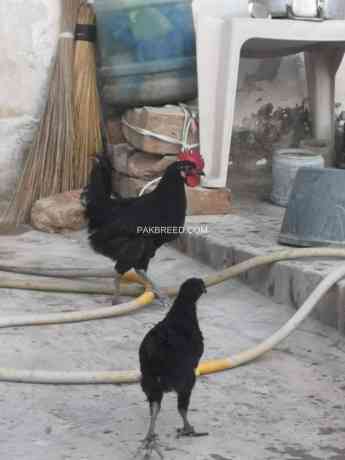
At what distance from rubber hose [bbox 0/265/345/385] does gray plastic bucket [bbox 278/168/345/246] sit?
78 centimetres

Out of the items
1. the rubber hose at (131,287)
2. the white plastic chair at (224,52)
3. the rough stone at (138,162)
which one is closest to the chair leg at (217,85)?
the white plastic chair at (224,52)

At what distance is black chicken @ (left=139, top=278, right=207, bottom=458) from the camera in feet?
8.34

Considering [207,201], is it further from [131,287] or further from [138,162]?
[131,287]

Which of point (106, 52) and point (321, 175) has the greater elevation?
point (106, 52)

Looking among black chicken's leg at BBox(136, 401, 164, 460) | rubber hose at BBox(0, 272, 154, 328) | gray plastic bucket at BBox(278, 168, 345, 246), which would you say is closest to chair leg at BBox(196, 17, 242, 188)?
gray plastic bucket at BBox(278, 168, 345, 246)

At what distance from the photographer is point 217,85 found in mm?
5004

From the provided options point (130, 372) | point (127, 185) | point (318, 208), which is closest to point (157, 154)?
point (127, 185)

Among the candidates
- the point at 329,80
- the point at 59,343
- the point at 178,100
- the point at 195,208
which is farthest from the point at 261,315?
the point at 329,80

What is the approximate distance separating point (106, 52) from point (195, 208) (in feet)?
3.73

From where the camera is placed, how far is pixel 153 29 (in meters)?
5.34

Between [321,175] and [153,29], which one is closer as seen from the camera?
[321,175]

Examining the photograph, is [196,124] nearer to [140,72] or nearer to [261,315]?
[140,72]

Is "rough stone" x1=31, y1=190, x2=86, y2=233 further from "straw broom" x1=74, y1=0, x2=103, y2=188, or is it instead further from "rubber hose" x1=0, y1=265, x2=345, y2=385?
"rubber hose" x1=0, y1=265, x2=345, y2=385

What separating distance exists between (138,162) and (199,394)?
2414mm
